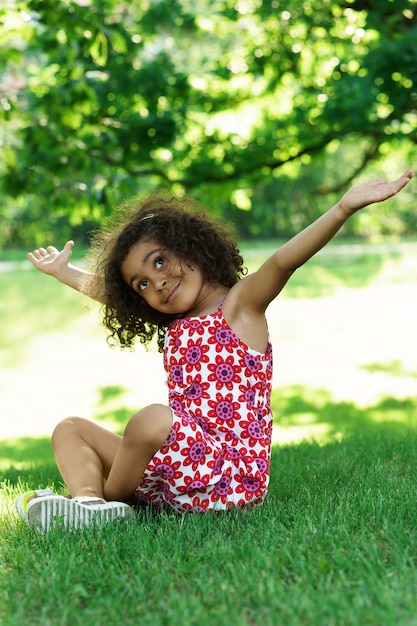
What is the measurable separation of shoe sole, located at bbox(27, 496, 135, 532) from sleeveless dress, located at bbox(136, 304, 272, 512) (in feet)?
→ 0.69

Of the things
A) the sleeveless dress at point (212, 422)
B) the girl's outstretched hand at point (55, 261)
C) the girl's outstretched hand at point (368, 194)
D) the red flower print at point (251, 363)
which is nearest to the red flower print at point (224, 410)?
the sleeveless dress at point (212, 422)

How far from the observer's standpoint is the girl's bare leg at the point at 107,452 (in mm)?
2889

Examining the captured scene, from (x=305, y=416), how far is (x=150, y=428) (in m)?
8.44

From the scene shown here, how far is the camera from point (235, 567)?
2.41 meters

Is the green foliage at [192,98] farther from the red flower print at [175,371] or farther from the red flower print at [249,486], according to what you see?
the red flower print at [249,486]

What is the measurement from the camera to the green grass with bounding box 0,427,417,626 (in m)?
2.11

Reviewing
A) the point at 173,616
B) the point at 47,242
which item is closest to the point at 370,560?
the point at 173,616

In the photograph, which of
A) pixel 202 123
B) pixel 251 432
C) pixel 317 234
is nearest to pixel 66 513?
pixel 251 432

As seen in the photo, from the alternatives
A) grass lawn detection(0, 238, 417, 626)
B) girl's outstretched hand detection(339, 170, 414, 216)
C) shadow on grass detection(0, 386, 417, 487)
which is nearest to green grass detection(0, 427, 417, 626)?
grass lawn detection(0, 238, 417, 626)

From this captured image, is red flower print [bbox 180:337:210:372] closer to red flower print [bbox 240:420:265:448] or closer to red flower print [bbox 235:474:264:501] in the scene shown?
red flower print [bbox 240:420:265:448]

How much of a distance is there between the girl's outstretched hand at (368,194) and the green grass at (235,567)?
105cm

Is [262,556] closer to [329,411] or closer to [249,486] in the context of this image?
[249,486]

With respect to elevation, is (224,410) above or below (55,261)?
below

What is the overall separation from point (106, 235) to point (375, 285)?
76.7 ft
